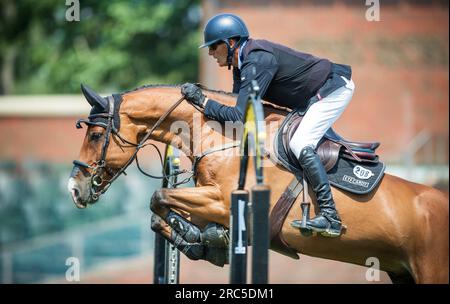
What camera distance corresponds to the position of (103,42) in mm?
27281

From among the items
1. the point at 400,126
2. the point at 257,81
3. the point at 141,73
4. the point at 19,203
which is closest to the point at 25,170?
the point at 19,203

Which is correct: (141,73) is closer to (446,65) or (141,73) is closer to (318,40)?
(318,40)

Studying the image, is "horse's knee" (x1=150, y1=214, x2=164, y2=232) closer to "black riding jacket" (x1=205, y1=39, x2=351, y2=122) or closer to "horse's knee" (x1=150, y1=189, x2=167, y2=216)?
"horse's knee" (x1=150, y1=189, x2=167, y2=216)

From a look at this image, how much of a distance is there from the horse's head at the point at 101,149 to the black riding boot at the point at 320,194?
1.50 m

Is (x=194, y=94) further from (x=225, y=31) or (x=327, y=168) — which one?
(x=327, y=168)

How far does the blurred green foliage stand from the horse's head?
57.5 feet

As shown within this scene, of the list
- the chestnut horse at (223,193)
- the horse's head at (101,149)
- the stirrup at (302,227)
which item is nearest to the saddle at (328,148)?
the chestnut horse at (223,193)

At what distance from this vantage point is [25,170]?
19.8m

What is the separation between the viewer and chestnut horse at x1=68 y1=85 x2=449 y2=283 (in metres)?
6.52

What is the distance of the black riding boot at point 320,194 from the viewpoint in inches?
248

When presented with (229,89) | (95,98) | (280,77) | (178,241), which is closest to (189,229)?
(178,241)

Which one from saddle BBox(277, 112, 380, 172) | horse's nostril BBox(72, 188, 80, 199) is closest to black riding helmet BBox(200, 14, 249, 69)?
saddle BBox(277, 112, 380, 172)

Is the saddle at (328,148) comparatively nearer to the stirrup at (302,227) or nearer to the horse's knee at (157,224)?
the stirrup at (302,227)

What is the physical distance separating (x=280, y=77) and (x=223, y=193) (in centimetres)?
105
